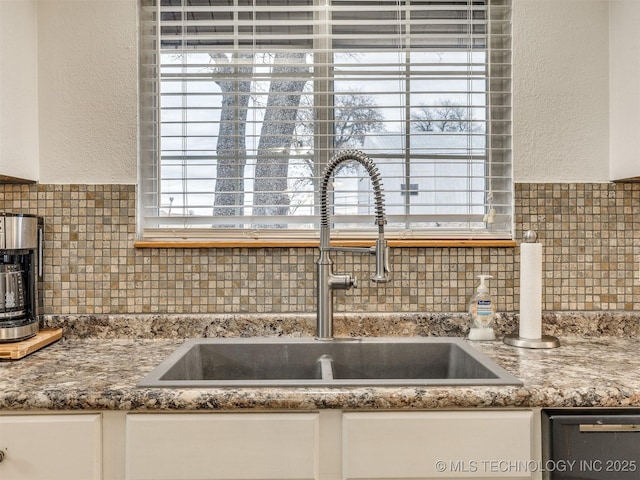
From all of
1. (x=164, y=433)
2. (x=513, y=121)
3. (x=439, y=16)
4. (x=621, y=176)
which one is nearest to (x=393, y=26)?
(x=439, y=16)

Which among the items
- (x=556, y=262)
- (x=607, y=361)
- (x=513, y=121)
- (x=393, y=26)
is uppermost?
(x=393, y=26)

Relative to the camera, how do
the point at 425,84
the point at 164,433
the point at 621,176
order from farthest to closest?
the point at 425,84
the point at 621,176
the point at 164,433

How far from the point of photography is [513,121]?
1698 mm

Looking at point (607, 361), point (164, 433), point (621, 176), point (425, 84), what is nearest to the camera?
point (164, 433)

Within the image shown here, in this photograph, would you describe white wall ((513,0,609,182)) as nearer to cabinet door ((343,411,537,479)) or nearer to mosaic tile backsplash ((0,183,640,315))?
mosaic tile backsplash ((0,183,640,315))

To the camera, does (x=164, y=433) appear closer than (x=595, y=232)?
Yes

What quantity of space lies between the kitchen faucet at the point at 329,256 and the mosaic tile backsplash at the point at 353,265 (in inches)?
5.2

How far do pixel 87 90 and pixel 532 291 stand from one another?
1.54 metres

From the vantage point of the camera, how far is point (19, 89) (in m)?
1.54

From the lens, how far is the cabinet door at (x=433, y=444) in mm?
1068

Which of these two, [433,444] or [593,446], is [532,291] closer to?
[593,446]

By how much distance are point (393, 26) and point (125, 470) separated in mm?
1564

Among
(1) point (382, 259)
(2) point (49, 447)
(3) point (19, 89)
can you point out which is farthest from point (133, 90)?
(2) point (49, 447)

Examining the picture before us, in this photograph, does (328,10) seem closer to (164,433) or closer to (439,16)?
(439,16)
